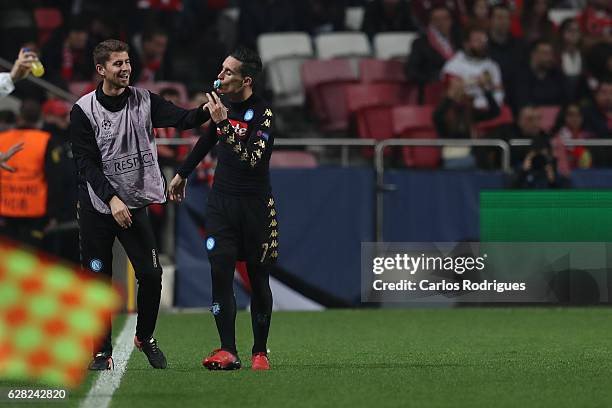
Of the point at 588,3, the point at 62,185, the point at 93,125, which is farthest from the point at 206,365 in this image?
the point at 588,3

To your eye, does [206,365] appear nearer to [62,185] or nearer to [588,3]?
[62,185]

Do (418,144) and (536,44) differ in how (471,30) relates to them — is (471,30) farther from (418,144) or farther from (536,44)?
(418,144)

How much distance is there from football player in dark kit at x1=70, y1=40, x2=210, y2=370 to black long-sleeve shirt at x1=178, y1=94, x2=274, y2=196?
194mm

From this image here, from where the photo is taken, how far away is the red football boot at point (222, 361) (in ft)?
29.7

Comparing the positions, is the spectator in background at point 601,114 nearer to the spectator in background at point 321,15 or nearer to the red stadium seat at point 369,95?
the red stadium seat at point 369,95

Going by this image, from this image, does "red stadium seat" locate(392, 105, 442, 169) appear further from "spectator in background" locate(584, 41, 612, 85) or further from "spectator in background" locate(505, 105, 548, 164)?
"spectator in background" locate(584, 41, 612, 85)

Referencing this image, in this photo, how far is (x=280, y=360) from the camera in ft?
32.7

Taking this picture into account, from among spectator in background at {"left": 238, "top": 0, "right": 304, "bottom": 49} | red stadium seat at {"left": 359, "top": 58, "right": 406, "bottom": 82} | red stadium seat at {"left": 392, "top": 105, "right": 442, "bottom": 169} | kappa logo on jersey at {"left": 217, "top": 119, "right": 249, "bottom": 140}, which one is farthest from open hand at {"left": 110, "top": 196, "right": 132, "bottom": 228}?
spectator in background at {"left": 238, "top": 0, "right": 304, "bottom": 49}

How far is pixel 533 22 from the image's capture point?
20.3m

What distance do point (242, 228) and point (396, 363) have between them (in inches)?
55.7

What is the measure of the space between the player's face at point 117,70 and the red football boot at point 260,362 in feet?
6.15

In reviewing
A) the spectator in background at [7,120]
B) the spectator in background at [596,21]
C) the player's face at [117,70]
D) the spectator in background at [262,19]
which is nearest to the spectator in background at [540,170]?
the spectator in background at [596,21]

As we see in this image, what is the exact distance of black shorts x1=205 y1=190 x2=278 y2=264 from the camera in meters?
9.20

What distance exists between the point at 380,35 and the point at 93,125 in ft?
34.3
